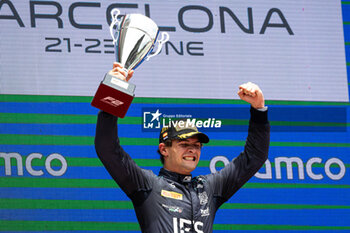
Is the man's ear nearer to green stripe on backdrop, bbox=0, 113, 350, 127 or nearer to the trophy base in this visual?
the trophy base

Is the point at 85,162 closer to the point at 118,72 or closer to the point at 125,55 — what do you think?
the point at 125,55

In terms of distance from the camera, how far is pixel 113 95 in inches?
73.4

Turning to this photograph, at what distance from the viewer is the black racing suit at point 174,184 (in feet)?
6.54

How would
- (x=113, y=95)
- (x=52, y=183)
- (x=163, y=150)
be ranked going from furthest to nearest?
(x=52, y=183) → (x=163, y=150) → (x=113, y=95)

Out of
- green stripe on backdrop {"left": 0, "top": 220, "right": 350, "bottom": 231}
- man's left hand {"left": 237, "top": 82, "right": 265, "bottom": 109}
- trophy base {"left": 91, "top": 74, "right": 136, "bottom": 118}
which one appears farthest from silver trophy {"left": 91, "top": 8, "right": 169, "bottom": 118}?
green stripe on backdrop {"left": 0, "top": 220, "right": 350, "bottom": 231}

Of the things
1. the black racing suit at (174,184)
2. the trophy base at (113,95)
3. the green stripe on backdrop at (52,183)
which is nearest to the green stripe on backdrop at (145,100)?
the green stripe on backdrop at (52,183)

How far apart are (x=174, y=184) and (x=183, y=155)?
12 cm

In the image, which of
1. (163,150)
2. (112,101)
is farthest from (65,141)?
(112,101)

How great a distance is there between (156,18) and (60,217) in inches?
47.0

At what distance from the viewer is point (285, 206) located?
300cm

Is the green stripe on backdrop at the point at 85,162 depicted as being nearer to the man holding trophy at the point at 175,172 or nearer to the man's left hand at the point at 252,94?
the man holding trophy at the point at 175,172

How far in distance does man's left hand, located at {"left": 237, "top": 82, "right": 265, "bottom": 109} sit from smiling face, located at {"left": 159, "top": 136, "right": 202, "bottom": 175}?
10.8 inches

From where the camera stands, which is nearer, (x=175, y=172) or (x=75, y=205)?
(x=175, y=172)

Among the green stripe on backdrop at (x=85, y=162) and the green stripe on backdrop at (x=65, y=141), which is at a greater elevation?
the green stripe on backdrop at (x=65, y=141)
